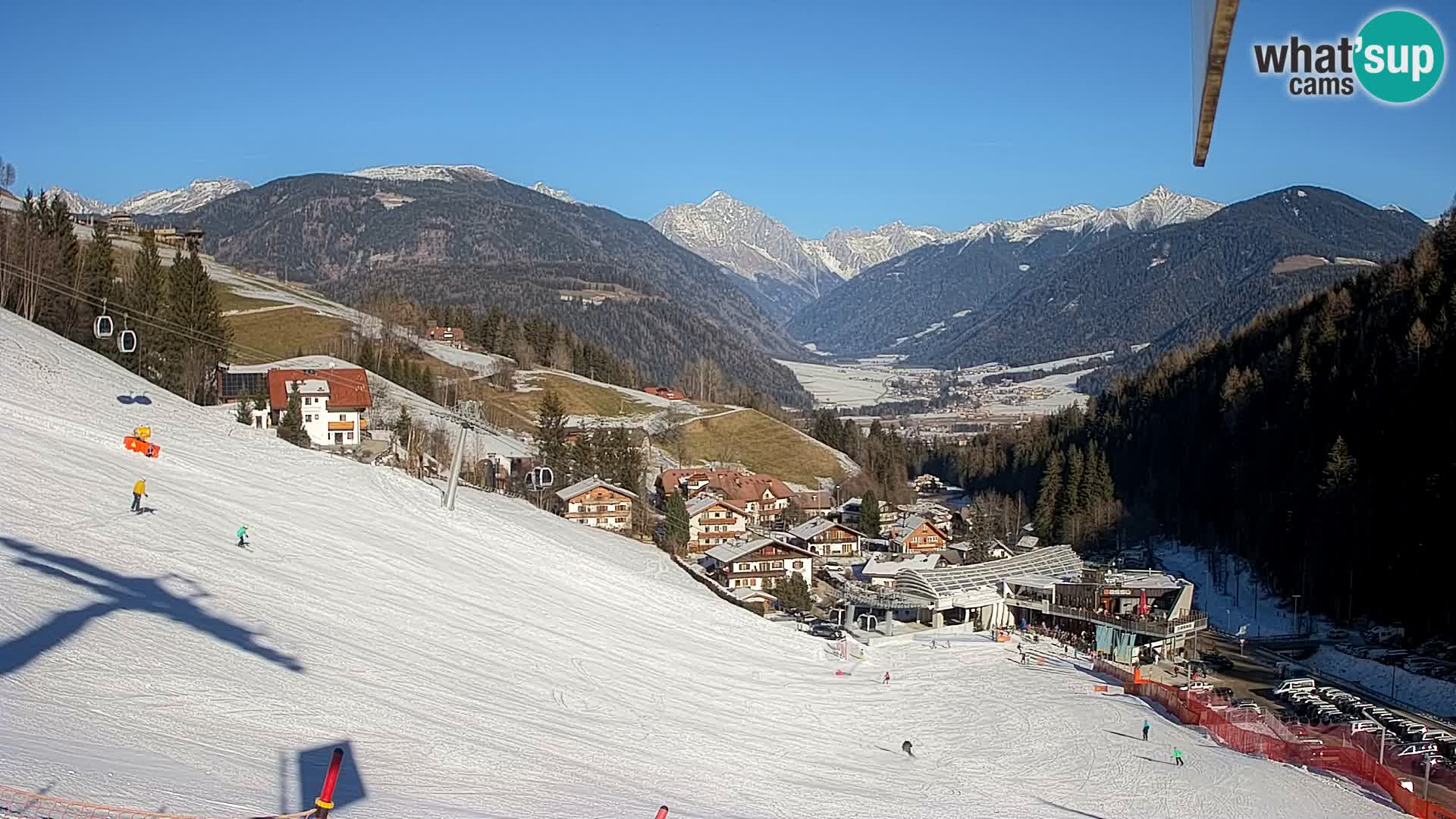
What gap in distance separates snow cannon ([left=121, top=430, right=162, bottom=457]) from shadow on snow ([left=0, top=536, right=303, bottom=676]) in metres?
12.8

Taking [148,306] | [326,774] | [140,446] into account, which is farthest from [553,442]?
[326,774]

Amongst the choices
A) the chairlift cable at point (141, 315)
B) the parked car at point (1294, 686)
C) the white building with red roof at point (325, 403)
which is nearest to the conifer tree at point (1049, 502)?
the parked car at point (1294, 686)

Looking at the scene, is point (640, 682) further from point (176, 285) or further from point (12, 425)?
point (176, 285)

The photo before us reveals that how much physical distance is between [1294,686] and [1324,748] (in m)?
10.9

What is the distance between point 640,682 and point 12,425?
20.5 metres

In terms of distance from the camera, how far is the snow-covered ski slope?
15055 millimetres

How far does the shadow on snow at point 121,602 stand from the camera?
731 inches

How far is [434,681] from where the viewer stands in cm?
2108

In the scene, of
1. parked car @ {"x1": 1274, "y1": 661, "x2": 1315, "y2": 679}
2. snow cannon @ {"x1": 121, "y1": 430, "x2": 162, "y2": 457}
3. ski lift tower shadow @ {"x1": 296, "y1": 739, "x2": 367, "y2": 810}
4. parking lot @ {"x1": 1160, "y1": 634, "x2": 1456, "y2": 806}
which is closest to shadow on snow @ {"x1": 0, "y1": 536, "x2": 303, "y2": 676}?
ski lift tower shadow @ {"x1": 296, "y1": 739, "x2": 367, "y2": 810}

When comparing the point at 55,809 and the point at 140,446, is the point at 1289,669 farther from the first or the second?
the point at 55,809

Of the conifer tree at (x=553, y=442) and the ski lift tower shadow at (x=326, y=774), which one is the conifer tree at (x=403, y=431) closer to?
the conifer tree at (x=553, y=442)

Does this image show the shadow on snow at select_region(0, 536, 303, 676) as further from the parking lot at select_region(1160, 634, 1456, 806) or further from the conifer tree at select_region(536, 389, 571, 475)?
the conifer tree at select_region(536, 389, 571, 475)

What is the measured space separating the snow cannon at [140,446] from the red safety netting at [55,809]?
26343 mm

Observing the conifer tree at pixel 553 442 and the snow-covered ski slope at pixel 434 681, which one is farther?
the conifer tree at pixel 553 442
